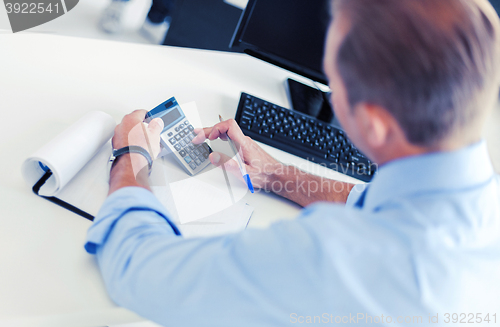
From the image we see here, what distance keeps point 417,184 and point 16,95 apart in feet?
2.28

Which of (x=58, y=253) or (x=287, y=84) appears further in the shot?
(x=287, y=84)

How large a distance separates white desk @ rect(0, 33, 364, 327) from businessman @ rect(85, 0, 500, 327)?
7 cm

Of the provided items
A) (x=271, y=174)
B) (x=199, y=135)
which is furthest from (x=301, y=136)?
(x=199, y=135)

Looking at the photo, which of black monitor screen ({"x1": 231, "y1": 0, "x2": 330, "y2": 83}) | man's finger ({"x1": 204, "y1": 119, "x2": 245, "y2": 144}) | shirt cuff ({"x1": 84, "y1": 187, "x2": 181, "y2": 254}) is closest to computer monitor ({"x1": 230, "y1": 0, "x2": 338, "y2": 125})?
black monitor screen ({"x1": 231, "y1": 0, "x2": 330, "y2": 83})

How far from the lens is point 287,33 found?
0.87 m

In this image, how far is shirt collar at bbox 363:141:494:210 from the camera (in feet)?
1.35

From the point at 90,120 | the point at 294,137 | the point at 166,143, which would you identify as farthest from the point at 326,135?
the point at 90,120

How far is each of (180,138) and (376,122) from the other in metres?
0.42

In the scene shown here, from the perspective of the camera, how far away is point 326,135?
879 millimetres

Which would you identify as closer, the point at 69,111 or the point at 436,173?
the point at 436,173

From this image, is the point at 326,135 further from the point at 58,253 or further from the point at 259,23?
the point at 58,253

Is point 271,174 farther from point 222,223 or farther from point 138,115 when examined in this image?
point 138,115

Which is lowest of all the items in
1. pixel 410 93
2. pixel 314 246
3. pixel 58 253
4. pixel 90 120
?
pixel 58 253

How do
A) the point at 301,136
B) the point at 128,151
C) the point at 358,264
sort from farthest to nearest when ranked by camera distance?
1. the point at 301,136
2. the point at 128,151
3. the point at 358,264
